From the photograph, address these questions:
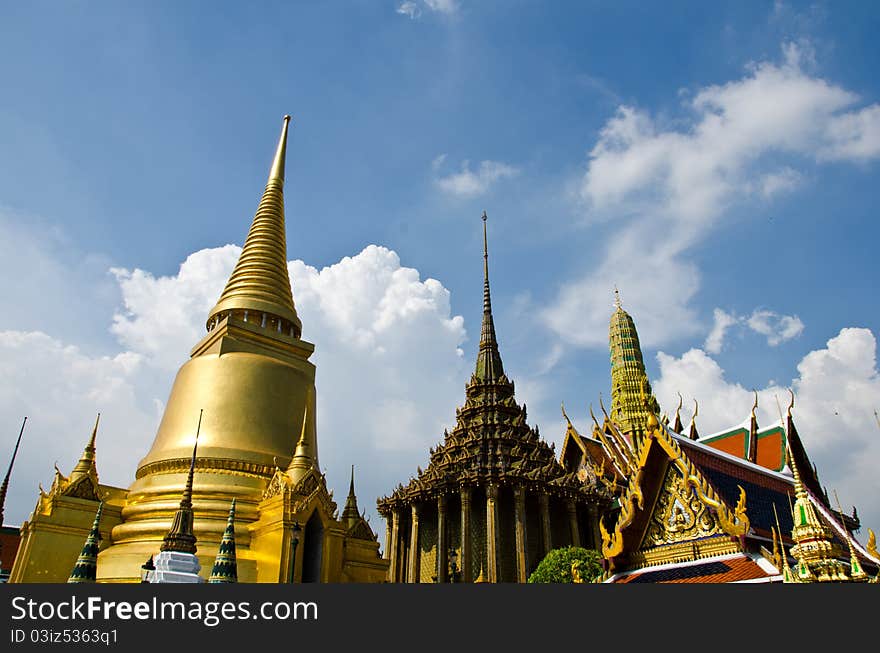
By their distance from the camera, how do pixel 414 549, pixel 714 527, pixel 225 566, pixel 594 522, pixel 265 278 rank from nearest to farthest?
pixel 714 527 → pixel 225 566 → pixel 265 278 → pixel 414 549 → pixel 594 522

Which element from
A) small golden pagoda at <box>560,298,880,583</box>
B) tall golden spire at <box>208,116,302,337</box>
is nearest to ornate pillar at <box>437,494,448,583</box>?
tall golden spire at <box>208,116,302,337</box>

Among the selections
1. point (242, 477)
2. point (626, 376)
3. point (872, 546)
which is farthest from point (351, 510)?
point (626, 376)

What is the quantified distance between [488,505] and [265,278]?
39.6ft

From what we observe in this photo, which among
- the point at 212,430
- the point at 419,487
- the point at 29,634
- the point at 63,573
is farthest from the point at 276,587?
the point at 419,487

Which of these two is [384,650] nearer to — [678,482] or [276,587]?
[276,587]

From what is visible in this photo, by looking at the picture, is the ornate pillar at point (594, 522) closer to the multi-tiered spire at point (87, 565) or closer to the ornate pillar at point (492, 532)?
the ornate pillar at point (492, 532)

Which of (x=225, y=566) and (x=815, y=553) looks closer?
(x=815, y=553)

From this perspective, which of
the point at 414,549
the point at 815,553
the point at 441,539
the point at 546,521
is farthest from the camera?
the point at 414,549

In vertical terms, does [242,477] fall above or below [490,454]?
below

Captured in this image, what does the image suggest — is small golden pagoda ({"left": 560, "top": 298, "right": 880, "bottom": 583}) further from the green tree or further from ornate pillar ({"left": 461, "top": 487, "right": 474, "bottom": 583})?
ornate pillar ({"left": 461, "top": 487, "right": 474, "bottom": 583})

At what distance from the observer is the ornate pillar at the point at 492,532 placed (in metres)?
23.0

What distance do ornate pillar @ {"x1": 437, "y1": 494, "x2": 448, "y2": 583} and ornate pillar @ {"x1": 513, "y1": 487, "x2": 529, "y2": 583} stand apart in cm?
289

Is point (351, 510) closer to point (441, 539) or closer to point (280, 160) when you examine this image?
point (441, 539)

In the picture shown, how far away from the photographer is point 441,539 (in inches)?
993
